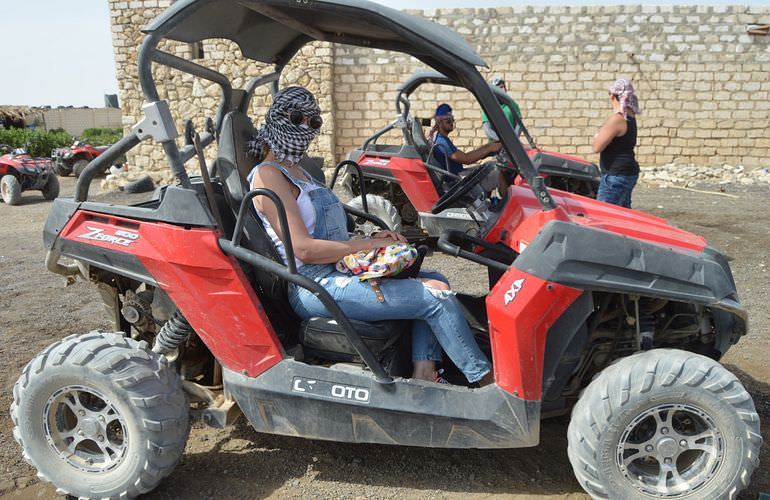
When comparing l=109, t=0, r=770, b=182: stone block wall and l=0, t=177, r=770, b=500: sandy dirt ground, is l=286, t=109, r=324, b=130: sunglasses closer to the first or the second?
l=0, t=177, r=770, b=500: sandy dirt ground

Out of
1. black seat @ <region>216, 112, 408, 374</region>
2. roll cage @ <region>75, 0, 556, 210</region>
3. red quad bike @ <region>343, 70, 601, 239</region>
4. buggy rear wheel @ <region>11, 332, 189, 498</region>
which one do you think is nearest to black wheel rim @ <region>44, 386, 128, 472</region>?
buggy rear wheel @ <region>11, 332, 189, 498</region>

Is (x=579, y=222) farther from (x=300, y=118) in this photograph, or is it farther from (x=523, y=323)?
(x=300, y=118)

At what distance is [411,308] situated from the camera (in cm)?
298

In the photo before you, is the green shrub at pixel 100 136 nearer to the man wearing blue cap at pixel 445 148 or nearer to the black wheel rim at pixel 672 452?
the man wearing blue cap at pixel 445 148

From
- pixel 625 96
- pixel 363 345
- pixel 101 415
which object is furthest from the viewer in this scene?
pixel 625 96

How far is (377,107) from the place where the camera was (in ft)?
51.6

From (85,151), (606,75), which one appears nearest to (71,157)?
(85,151)

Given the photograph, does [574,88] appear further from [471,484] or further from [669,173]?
[471,484]

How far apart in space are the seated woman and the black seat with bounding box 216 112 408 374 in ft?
0.18

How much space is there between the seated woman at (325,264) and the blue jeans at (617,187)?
419cm

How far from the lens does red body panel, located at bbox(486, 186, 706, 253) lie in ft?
10.1

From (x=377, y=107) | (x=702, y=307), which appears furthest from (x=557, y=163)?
(x=377, y=107)

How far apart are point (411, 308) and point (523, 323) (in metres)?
0.52

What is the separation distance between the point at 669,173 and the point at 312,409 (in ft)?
47.3
